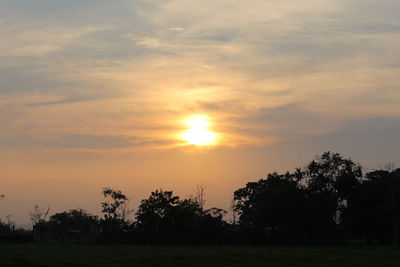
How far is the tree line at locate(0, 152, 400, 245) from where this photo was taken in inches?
3174

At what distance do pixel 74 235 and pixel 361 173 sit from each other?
166 ft

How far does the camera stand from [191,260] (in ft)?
130

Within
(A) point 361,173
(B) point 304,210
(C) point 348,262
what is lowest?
(C) point 348,262

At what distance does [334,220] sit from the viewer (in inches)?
3381

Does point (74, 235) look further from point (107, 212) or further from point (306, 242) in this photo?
point (306, 242)

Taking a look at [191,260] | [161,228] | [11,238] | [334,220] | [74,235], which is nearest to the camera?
[191,260]

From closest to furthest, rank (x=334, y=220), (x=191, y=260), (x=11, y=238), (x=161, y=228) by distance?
(x=191, y=260) → (x=11, y=238) → (x=161, y=228) → (x=334, y=220)

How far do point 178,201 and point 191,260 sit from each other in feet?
146

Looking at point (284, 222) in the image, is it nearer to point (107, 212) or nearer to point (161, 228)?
point (161, 228)

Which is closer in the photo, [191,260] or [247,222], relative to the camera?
[191,260]

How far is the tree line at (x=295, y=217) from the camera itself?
3174 inches

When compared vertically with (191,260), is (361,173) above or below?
above

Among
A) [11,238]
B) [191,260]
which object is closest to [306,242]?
[11,238]

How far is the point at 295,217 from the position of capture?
8462 centimetres
